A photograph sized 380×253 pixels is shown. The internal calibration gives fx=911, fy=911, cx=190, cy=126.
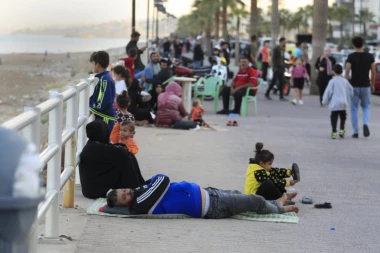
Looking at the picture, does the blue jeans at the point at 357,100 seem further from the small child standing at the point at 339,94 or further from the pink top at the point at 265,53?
the pink top at the point at 265,53

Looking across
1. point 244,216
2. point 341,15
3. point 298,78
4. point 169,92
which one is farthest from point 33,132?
point 341,15

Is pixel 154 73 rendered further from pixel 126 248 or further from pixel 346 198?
pixel 126 248

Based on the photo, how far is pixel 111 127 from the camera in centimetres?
1064

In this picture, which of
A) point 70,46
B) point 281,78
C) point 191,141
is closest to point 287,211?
point 191,141

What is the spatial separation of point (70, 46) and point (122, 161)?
128 meters

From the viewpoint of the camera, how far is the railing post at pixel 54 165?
664 centimetres

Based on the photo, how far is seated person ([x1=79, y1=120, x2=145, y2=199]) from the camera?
8680 mm

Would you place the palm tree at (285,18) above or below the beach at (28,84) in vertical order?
above

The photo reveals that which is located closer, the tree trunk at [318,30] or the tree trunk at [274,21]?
the tree trunk at [318,30]

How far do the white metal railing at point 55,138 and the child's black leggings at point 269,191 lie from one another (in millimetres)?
1788

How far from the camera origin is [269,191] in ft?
28.5

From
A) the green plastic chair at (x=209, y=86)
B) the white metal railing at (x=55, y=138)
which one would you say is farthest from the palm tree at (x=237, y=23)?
the white metal railing at (x=55, y=138)

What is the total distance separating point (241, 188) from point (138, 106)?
7732mm

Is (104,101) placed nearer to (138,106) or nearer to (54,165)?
(54,165)
